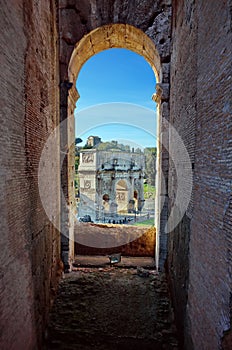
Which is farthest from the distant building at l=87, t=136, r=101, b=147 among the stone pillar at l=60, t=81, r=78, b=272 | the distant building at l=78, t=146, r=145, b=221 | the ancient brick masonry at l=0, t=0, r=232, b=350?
the ancient brick masonry at l=0, t=0, r=232, b=350

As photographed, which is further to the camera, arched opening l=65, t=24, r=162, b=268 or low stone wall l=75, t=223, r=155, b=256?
low stone wall l=75, t=223, r=155, b=256

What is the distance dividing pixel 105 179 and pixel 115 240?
1364 centimetres

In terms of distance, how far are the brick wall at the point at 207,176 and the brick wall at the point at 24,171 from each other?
261cm

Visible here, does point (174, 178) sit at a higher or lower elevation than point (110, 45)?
lower

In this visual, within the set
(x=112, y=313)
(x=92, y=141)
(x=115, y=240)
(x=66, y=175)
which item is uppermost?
(x=92, y=141)

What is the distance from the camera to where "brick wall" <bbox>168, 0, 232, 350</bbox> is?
7.48 ft

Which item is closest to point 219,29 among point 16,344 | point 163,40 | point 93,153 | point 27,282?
point 163,40

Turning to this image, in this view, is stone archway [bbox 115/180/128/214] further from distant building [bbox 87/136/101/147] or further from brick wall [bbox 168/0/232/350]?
brick wall [bbox 168/0/232/350]

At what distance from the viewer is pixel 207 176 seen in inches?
111

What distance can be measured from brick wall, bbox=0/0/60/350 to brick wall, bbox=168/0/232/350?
2.61 metres

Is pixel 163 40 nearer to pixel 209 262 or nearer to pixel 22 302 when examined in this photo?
pixel 209 262

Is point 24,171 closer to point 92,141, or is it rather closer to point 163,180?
point 163,180

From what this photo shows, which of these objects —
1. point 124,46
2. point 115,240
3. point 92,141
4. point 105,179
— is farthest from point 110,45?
point 92,141

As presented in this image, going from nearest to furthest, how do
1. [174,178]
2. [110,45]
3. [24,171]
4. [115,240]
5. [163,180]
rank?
[24,171] → [174,178] → [163,180] → [110,45] → [115,240]
